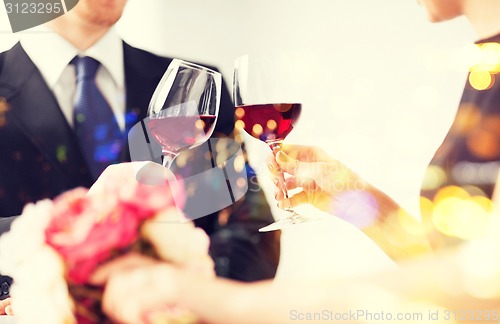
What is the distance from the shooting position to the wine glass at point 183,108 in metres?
0.83

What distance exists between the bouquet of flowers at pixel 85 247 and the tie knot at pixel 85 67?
19.6 inches

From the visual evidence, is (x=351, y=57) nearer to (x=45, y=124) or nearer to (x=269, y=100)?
(x=269, y=100)

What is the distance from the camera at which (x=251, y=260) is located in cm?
134

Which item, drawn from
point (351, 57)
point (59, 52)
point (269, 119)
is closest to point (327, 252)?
point (351, 57)

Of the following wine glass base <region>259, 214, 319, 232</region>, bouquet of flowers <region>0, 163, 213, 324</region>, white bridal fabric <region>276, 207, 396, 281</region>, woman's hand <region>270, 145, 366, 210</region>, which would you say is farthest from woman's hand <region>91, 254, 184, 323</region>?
white bridal fabric <region>276, 207, 396, 281</region>

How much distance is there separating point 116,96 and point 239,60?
54cm

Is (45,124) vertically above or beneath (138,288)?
above

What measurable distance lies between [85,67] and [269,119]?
2.22ft

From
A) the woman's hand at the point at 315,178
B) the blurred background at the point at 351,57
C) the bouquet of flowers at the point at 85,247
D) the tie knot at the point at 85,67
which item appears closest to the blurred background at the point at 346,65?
the blurred background at the point at 351,57

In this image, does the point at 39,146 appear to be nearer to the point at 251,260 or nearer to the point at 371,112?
the point at 251,260

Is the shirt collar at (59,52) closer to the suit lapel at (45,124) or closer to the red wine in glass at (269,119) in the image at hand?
the suit lapel at (45,124)

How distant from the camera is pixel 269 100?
Result: 84 cm

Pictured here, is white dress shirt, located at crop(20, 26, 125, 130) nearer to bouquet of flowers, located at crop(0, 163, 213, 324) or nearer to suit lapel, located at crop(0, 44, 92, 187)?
suit lapel, located at crop(0, 44, 92, 187)

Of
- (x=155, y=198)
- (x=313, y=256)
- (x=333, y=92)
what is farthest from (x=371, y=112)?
(x=155, y=198)
